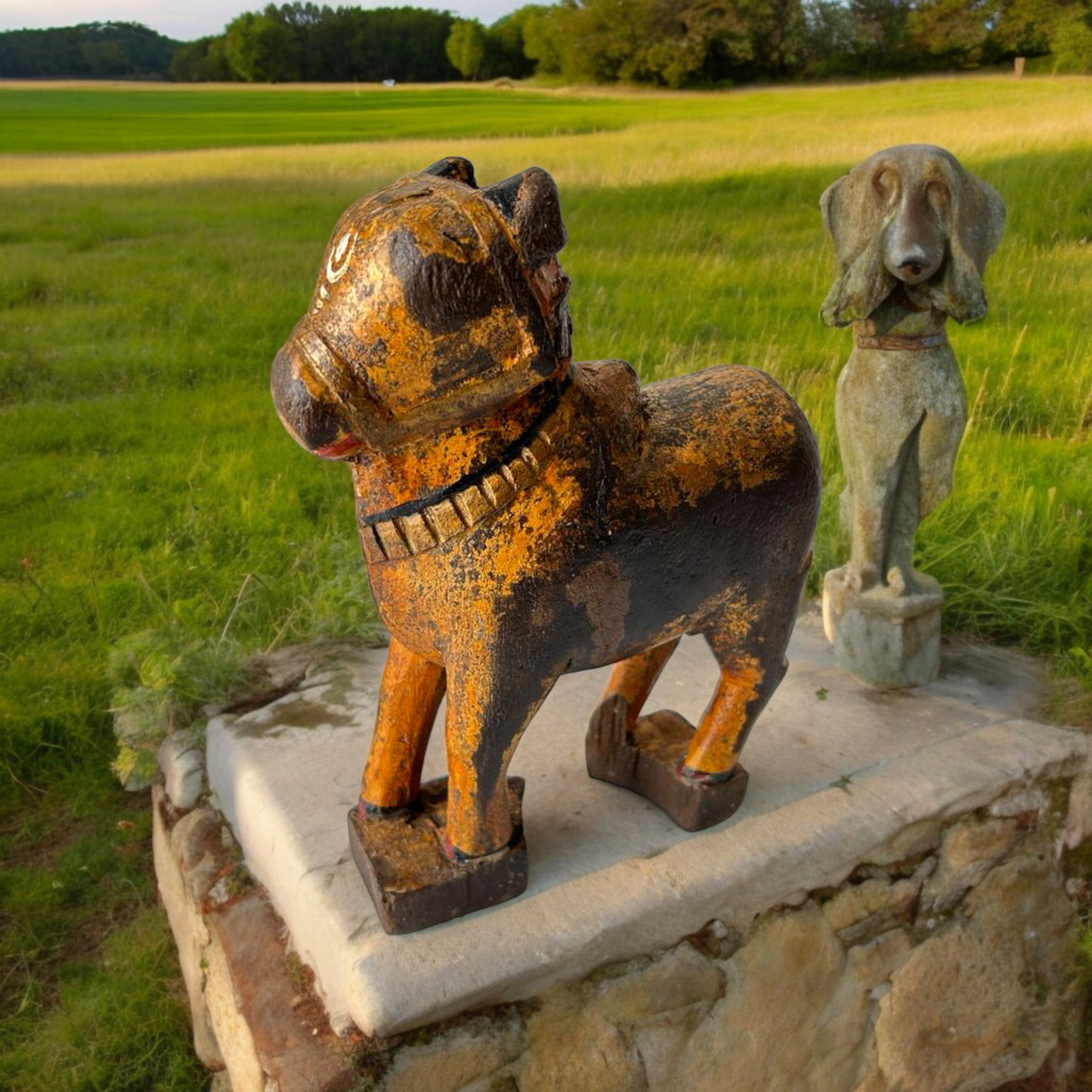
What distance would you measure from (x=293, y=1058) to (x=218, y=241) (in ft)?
25.7

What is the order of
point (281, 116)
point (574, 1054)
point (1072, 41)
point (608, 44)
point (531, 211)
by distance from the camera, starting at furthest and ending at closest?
point (281, 116)
point (608, 44)
point (1072, 41)
point (574, 1054)
point (531, 211)

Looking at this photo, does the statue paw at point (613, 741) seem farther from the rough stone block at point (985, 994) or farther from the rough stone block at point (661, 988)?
the rough stone block at point (985, 994)

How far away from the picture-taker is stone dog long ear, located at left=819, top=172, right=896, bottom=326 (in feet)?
6.70

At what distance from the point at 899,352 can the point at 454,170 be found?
122cm

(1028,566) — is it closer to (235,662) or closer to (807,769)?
(807,769)

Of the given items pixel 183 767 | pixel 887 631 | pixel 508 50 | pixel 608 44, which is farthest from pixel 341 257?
pixel 508 50

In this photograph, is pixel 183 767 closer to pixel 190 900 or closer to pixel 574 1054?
pixel 190 900

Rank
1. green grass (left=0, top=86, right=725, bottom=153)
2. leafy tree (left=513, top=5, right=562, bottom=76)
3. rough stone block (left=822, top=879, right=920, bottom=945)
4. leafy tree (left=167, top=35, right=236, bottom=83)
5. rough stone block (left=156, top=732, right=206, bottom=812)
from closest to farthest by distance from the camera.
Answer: rough stone block (left=822, top=879, right=920, bottom=945)
rough stone block (left=156, top=732, right=206, bottom=812)
green grass (left=0, top=86, right=725, bottom=153)
leafy tree (left=513, top=5, right=562, bottom=76)
leafy tree (left=167, top=35, right=236, bottom=83)

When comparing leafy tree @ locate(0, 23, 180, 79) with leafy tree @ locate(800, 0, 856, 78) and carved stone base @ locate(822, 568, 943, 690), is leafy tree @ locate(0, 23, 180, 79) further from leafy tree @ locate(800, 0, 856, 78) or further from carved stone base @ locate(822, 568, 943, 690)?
carved stone base @ locate(822, 568, 943, 690)

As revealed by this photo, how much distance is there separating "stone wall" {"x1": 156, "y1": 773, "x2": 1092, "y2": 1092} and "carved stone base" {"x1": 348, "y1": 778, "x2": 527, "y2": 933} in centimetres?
17

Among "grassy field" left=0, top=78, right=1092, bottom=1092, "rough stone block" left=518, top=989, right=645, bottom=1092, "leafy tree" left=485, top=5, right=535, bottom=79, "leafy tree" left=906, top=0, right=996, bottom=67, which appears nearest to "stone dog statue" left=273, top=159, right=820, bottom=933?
"rough stone block" left=518, top=989, right=645, bottom=1092

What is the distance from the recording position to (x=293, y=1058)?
5.06 feet

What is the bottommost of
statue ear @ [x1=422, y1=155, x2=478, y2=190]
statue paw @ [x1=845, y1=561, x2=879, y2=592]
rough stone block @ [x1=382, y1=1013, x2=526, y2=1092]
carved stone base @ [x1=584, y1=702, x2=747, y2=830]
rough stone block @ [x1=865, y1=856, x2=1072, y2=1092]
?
rough stone block @ [x1=865, y1=856, x2=1072, y2=1092]

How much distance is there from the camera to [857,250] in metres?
2.09
